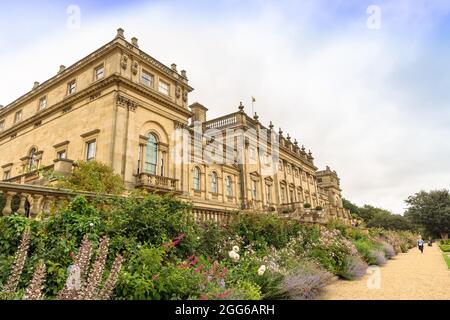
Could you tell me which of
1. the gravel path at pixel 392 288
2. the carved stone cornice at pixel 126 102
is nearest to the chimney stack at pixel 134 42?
the carved stone cornice at pixel 126 102

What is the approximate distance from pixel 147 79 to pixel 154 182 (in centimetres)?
791

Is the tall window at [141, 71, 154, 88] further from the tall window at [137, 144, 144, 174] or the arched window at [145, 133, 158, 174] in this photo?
the tall window at [137, 144, 144, 174]

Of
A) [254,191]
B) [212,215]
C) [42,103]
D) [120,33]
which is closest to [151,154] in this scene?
[120,33]

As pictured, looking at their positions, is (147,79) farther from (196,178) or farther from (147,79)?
(196,178)

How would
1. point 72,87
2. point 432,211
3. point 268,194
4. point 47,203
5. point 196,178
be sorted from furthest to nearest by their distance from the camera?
point 432,211 → point 268,194 → point 196,178 → point 72,87 → point 47,203

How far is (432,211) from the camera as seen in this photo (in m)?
53.3

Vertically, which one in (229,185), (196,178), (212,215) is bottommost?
(212,215)

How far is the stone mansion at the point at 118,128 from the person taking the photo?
18703 millimetres

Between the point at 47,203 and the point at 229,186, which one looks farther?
the point at 229,186

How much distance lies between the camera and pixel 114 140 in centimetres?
1806

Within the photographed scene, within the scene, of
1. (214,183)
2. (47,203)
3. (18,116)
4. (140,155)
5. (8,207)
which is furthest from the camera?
(214,183)
